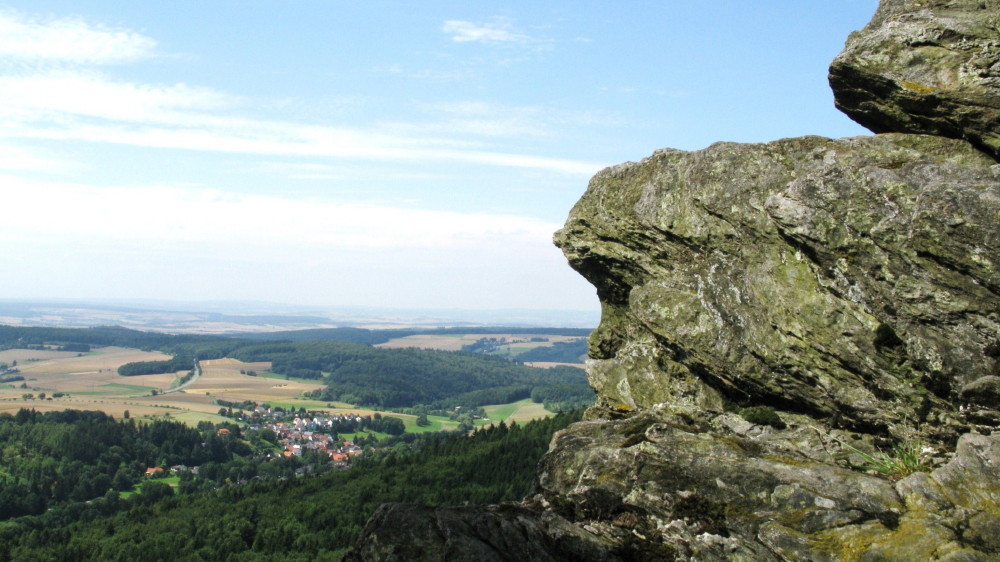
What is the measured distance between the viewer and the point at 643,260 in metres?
24.1

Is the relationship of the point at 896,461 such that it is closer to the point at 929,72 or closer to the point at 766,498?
Result: the point at 766,498

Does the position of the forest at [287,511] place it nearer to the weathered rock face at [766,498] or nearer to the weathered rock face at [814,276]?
the weathered rock face at [814,276]

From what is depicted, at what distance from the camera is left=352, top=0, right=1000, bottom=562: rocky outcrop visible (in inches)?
535

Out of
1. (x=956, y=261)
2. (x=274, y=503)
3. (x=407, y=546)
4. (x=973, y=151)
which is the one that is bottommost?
(x=274, y=503)

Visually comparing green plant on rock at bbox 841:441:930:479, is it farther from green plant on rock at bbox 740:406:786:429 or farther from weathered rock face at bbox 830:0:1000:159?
weathered rock face at bbox 830:0:1000:159

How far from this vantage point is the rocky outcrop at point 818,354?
13594 mm

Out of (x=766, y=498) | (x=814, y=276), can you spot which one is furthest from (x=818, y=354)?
(x=766, y=498)

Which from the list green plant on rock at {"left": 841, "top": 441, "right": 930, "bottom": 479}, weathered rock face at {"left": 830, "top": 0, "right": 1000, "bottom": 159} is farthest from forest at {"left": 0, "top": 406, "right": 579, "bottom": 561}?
weathered rock face at {"left": 830, "top": 0, "right": 1000, "bottom": 159}

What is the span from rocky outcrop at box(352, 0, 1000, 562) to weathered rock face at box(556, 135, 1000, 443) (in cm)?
5

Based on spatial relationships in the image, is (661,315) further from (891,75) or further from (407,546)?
(407,546)

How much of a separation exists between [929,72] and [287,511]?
127m

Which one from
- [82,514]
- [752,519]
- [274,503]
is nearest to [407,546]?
[752,519]

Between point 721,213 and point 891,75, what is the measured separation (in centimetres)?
611

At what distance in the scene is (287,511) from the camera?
407 feet
